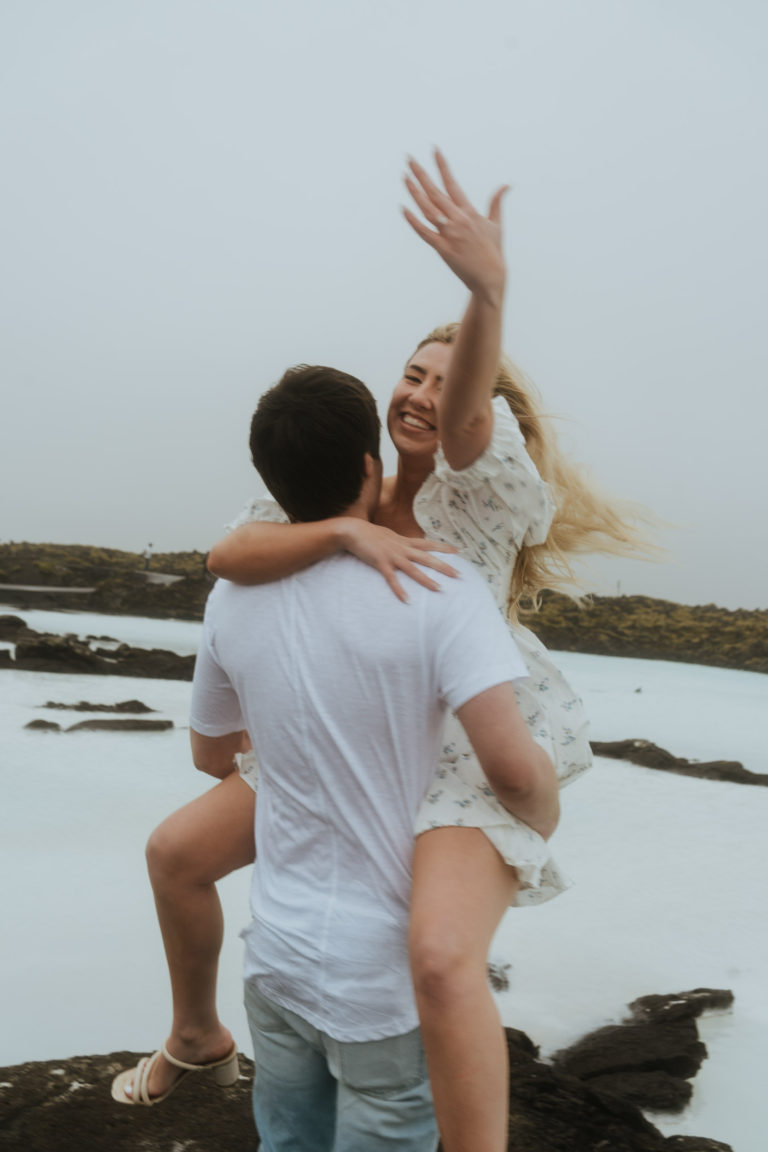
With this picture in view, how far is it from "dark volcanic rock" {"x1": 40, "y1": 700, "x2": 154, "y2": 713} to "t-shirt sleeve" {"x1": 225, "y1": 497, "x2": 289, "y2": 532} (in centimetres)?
472

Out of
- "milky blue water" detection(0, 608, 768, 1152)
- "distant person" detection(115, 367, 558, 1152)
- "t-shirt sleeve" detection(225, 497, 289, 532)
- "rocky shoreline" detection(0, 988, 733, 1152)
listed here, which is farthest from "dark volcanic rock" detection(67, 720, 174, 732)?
"distant person" detection(115, 367, 558, 1152)

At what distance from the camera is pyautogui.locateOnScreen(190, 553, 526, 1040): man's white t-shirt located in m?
1.18

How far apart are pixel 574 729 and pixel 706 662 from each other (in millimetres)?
7996

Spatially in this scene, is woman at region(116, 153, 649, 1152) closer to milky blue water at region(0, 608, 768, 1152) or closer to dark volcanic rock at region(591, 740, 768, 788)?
milky blue water at region(0, 608, 768, 1152)

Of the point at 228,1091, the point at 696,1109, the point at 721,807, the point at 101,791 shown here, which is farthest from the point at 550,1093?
the point at 721,807

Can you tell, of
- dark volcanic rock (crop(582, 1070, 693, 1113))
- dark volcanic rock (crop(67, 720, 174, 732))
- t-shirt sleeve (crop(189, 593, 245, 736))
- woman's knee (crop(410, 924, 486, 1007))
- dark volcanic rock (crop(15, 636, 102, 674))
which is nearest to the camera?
woman's knee (crop(410, 924, 486, 1007))

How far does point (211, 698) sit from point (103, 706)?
4.74m

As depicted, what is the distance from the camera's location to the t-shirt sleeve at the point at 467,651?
45.3 inches

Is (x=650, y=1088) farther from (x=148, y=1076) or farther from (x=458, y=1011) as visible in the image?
(x=458, y=1011)

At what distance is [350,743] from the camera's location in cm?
122

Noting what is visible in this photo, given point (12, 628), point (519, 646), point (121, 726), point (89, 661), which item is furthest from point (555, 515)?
point (12, 628)

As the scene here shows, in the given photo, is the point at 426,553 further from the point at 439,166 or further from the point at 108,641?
the point at 108,641

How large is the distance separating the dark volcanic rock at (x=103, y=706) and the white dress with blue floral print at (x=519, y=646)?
464 centimetres

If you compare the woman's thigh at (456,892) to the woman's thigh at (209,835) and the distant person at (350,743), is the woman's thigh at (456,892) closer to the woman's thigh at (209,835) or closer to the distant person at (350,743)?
the distant person at (350,743)
